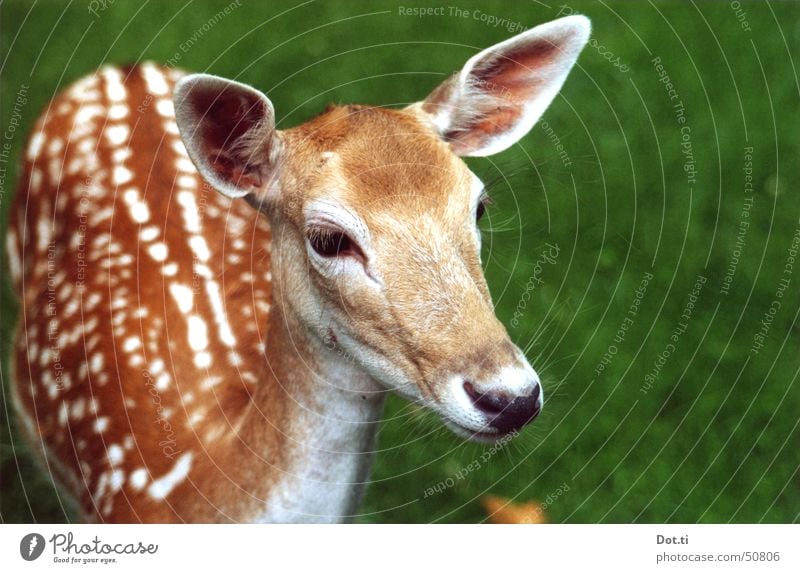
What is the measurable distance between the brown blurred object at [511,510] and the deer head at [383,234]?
1350 mm

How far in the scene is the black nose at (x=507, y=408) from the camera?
2.15 meters

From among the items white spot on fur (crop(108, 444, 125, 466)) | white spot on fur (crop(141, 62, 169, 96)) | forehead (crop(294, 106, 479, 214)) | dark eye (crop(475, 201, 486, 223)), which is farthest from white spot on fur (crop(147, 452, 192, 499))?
white spot on fur (crop(141, 62, 169, 96))

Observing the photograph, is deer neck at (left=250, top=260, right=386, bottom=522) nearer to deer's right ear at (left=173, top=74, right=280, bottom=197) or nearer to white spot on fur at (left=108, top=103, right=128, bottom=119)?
deer's right ear at (left=173, top=74, right=280, bottom=197)

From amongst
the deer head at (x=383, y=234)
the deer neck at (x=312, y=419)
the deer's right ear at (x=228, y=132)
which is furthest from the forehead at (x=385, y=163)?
the deer neck at (x=312, y=419)

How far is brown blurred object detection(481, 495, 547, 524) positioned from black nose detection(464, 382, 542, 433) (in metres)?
1.51

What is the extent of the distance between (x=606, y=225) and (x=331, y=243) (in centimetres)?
218

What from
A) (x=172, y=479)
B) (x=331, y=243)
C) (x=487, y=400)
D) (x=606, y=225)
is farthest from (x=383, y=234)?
(x=606, y=225)

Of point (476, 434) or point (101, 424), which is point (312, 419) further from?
point (101, 424)

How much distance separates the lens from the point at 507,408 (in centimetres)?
216

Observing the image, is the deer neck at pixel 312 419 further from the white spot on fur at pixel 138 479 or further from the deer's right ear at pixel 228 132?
the white spot on fur at pixel 138 479

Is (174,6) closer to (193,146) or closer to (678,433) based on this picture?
(193,146)

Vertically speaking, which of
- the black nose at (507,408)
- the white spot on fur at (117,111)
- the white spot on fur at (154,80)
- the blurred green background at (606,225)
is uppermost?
the white spot on fur at (154,80)
